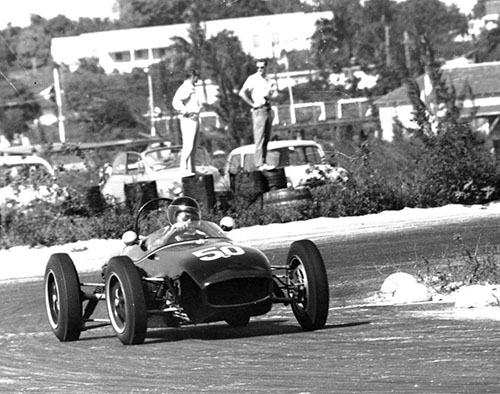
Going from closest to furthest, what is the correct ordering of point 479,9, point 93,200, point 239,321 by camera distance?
point 239,321
point 93,200
point 479,9

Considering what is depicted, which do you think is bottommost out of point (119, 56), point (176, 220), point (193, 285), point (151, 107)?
point (193, 285)

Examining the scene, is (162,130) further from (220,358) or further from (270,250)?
(220,358)

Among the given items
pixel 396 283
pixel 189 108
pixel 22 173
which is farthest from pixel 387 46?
pixel 396 283

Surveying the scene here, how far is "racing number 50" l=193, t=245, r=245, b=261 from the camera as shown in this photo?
420 inches

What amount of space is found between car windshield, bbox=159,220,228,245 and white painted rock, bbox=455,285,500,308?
2.13 meters

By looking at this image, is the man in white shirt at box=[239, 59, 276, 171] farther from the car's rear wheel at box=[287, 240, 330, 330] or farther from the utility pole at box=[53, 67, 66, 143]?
the utility pole at box=[53, 67, 66, 143]

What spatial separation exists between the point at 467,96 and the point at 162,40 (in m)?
18.6

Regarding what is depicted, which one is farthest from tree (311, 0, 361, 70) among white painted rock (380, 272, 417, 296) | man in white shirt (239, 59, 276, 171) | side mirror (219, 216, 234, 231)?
side mirror (219, 216, 234, 231)

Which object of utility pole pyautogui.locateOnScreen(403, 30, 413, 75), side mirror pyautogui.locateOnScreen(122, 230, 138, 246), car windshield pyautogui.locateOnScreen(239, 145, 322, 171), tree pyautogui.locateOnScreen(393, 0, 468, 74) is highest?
tree pyautogui.locateOnScreen(393, 0, 468, 74)

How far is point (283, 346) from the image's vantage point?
10.3m

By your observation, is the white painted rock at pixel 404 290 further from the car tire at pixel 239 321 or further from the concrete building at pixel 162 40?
the concrete building at pixel 162 40

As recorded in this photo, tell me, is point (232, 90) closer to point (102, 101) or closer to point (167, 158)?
point (102, 101)

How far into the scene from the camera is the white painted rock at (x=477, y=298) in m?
11.7

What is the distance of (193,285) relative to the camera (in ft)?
34.8
